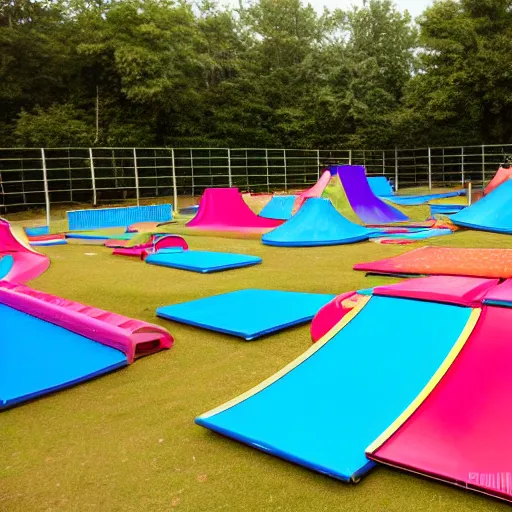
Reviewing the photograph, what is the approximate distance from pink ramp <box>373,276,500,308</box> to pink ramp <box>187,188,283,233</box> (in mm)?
7808

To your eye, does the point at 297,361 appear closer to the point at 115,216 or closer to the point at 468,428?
the point at 468,428

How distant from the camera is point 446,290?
125 inches

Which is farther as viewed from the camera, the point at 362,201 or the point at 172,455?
the point at 362,201

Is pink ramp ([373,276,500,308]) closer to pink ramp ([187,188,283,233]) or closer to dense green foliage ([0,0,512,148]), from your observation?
pink ramp ([187,188,283,233])

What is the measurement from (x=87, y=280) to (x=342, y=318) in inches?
146

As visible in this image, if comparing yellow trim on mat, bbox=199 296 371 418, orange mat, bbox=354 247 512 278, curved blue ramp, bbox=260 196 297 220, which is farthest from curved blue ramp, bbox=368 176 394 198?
yellow trim on mat, bbox=199 296 371 418

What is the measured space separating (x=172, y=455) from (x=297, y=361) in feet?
2.99

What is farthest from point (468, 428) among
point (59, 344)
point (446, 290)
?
point (59, 344)

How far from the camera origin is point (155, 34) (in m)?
22.9

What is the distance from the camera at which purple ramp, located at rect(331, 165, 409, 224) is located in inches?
440

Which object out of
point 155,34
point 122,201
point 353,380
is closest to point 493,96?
point 155,34

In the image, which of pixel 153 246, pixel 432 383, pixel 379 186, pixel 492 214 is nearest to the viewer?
pixel 432 383

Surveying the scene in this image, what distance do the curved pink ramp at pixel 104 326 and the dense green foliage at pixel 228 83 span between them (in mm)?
18643

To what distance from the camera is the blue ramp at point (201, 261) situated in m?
6.50
